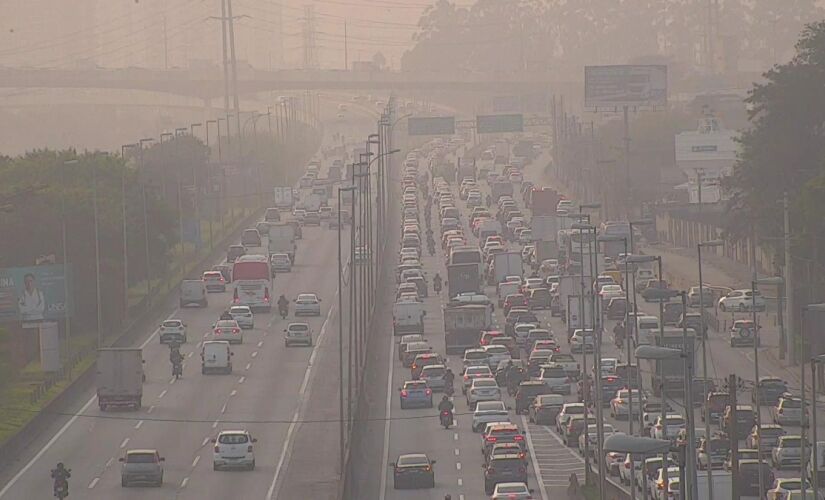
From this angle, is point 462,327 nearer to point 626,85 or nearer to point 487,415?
point 487,415

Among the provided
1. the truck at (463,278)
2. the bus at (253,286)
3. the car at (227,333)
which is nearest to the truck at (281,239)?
the bus at (253,286)

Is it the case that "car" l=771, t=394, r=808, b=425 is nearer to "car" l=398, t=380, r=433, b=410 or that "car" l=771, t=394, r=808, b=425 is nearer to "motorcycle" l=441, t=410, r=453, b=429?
"motorcycle" l=441, t=410, r=453, b=429

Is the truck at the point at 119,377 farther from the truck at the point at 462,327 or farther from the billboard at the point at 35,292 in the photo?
the truck at the point at 462,327

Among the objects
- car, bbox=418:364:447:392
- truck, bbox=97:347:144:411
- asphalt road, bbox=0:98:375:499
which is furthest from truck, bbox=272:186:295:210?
truck, bbox=97:347:144:411

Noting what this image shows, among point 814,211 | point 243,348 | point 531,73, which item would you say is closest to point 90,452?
point 243,348

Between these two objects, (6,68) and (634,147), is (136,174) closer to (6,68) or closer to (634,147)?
(634,147)

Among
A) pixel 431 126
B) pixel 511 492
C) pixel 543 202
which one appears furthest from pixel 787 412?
pixel 431 126
